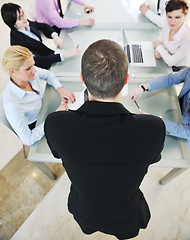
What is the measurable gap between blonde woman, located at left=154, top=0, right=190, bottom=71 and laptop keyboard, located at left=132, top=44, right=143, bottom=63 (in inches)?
5.1

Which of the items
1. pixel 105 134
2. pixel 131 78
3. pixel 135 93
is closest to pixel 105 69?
pixel 105 134

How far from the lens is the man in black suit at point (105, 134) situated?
25.7 inches

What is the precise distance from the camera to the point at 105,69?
2.20ft

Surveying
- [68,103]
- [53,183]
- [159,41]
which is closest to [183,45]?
[159,41]

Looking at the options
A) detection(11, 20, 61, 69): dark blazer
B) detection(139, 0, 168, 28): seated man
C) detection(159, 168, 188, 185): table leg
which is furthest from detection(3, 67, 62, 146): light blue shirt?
detection(139, 0, 168, 28): seated man

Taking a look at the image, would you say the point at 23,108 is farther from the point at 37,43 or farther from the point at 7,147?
the point at 7,147

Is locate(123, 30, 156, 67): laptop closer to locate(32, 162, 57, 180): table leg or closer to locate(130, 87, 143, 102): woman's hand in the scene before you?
locate(130, 87, 143, 102): woman's hand

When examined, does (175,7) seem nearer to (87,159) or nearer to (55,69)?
(55,69)

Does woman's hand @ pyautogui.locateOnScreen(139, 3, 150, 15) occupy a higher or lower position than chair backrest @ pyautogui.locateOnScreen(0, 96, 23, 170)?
higher

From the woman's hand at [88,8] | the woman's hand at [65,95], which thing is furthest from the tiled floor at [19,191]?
the woman's hand at [88,8]

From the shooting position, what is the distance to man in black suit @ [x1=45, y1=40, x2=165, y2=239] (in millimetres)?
652

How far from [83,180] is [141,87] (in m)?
0.86

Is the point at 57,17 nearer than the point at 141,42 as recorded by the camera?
No

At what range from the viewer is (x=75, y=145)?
2.20ft
